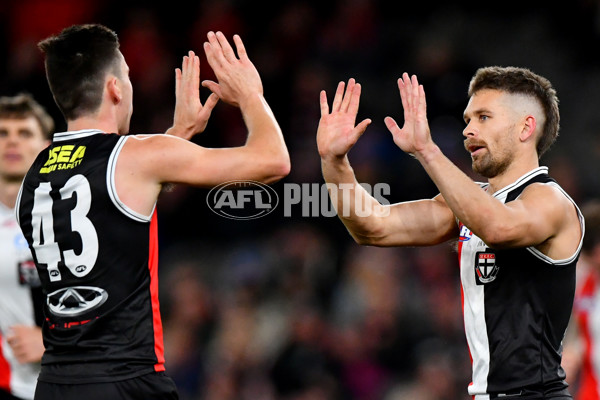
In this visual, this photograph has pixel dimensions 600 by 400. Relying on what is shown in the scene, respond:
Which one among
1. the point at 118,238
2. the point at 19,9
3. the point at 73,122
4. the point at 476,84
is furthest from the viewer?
the point at 19,9

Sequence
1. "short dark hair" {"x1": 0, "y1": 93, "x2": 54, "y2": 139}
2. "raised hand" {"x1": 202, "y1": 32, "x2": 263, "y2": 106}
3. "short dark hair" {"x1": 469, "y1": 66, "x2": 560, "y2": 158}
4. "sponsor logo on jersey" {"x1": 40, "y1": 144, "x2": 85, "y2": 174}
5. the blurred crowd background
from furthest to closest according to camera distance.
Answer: the blurred crowd background, "short dark hair" {"x1": 0, "y1": 93, "x2": 54, "y2": 139}, "short dark hair" {"x1": 469, "y1": 66, "x2": 560, "y2": 158}, "raised hand" {"x1": 202, "y1": 32, "x2": 263, "y2": 106}, "sponsor logo on jersey" {"x1": 40, "y1": 144, "x2": 85, "y2": 174}

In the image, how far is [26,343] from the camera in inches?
195

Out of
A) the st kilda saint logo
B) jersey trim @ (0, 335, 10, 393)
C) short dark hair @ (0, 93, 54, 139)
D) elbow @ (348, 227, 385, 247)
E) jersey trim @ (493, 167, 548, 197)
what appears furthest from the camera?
short dark hair @ (0, 93, 54, 139)

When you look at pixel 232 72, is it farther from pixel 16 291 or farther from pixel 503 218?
pixel 16 291

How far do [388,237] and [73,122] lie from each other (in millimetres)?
1803

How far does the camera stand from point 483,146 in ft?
14.4

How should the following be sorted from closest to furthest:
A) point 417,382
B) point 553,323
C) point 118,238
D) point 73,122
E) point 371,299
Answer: point 118,238 < point 73,122 < point 553,323 < point 417,382 < point 371,299

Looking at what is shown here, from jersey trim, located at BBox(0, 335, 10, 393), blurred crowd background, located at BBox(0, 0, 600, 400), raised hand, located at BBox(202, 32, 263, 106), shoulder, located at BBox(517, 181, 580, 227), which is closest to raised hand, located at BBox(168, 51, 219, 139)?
raised hand, located at BBox(202, 32, 263, 106)

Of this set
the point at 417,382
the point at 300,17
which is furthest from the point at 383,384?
the point at 300,17

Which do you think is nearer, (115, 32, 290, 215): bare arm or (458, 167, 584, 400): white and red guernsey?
(115, 32, 290, 215): bare arm

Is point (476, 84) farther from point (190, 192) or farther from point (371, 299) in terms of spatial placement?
point (190, 192)

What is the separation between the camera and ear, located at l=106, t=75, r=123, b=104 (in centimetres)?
387

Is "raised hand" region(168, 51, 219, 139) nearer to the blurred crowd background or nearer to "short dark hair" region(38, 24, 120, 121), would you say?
"short dark hair" region(38, 24, 120, 121)

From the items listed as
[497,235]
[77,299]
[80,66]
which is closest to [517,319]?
[497,235]
